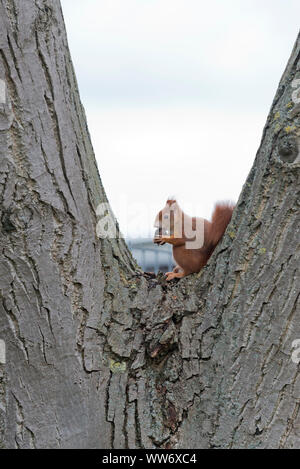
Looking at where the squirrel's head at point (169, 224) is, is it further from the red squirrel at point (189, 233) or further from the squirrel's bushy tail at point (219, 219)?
the squirrel's bushy tail at point (219, 219)

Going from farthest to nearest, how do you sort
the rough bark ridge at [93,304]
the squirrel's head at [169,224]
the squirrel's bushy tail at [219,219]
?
the squirrel's head at [169,224], the squirrel's bushy tail at [219,219], the rough bark ridge at [93,304]

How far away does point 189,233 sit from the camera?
2.11 metres

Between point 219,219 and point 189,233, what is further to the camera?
point 189,233

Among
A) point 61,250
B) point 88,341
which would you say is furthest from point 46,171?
point 88,341

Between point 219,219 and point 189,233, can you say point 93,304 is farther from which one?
point 189,233

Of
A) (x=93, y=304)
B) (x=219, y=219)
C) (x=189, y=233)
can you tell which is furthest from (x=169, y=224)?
(x=93, y=304)

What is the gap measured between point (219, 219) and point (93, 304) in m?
0.58

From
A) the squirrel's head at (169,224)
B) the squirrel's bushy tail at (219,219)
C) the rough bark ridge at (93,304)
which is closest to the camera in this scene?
the rough bark ridge at (93,304)

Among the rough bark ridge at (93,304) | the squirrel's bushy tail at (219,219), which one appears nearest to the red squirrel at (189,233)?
the squirrel's bushy tail at (219,219)

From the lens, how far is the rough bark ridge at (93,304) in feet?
4.43

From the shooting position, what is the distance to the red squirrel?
6.10 feet

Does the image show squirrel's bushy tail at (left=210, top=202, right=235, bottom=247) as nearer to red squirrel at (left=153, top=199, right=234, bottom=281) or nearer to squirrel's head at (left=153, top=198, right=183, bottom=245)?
red squirrel at (left=153, top=199, right=234, bottom=281)

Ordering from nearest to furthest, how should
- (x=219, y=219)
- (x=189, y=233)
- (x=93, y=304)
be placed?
(x=93, y=304) → (x=219, y=219) → (x=189, y=233)
